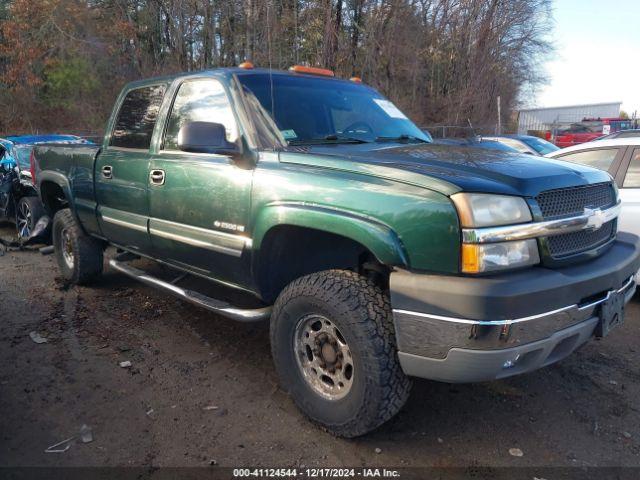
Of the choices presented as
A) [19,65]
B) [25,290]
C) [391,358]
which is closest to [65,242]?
[25,290]

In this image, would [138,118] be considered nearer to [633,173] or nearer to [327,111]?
[327,111]

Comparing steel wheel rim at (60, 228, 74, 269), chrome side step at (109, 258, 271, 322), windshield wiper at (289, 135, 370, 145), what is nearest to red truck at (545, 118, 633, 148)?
steel wheel rim at (60, 228, 74, 269)

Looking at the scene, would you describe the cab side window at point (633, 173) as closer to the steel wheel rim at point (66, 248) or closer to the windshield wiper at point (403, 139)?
the windshield wiper at point (403, 139)

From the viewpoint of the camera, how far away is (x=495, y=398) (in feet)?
11.0

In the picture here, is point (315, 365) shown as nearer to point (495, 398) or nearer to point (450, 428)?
point (450, 428)

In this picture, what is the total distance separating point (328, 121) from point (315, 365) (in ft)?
5.47

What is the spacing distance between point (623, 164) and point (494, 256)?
378 centimetres

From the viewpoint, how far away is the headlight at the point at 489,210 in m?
2.34

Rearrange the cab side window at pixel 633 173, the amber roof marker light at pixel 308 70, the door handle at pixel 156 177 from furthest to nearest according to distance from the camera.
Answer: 1. the cab side window at pixel 633 173
2. the amber roof marker light at pixel 308 70
3. the door handle at pixel 156 177

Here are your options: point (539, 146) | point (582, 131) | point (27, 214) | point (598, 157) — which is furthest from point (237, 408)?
point (582, 131)

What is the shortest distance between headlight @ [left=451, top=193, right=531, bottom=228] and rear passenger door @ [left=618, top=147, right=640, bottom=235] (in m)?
3.17

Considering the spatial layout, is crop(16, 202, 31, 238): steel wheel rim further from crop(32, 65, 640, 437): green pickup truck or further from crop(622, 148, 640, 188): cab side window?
crop(622, 148, 640, 188): cab side window

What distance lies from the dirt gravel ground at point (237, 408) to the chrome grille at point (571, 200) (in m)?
1.25

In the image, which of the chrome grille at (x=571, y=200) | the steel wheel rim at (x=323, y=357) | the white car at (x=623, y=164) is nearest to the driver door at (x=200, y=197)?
the steel wheel rim at (x=323, y=357)
